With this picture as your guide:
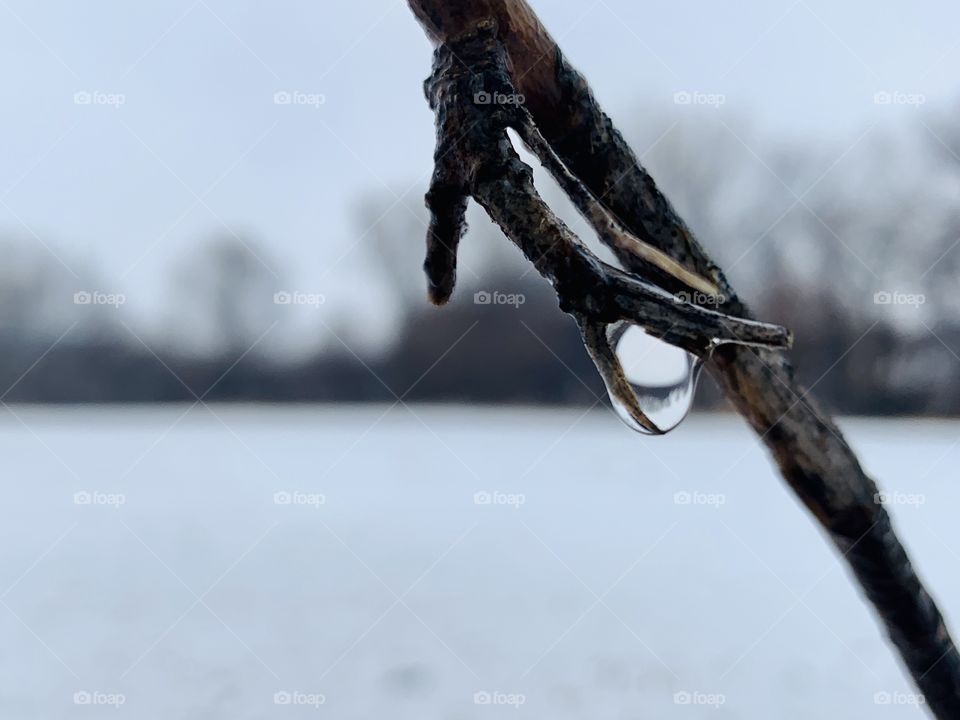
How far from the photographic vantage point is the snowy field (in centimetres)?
151

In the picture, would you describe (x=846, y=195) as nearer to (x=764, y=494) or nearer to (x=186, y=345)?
(x=764, y=494)
